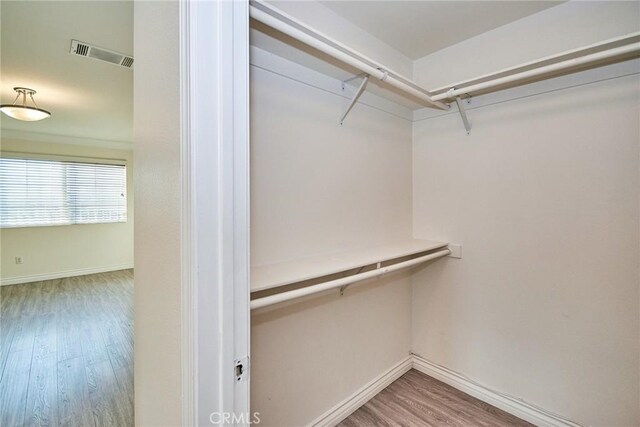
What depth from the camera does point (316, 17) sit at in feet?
4.93

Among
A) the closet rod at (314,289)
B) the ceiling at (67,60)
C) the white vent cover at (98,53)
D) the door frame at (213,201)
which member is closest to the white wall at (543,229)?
the closet rod at (314,289)

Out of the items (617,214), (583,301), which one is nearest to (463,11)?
(617,214)

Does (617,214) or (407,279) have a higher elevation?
(617,214)

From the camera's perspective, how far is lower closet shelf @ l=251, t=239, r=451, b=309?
1092mm

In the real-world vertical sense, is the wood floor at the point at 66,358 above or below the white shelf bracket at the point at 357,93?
below

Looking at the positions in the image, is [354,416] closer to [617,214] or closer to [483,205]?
[483,205]

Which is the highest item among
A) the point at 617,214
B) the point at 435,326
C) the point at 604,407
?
the point at 617,214

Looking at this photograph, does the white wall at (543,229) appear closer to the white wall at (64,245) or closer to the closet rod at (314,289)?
the closet rod at (314,289)

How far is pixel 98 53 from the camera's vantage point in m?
2.13

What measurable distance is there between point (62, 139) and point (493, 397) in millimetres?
6597

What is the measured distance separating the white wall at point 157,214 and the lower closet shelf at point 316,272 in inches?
11.3

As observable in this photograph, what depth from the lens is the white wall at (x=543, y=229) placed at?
1.43m

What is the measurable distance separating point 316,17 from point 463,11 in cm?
82

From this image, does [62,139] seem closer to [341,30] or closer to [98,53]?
[98,53]
